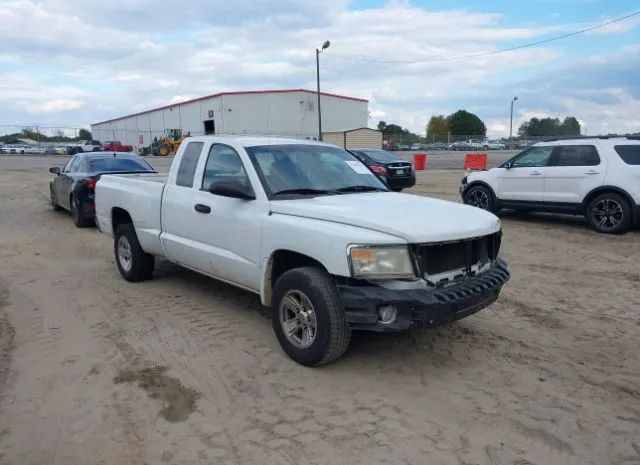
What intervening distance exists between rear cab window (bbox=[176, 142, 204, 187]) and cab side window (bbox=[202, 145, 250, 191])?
227mm

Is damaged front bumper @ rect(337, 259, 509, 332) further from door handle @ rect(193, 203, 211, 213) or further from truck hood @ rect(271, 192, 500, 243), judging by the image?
door handle @ rect(193, 203, 211, 213)

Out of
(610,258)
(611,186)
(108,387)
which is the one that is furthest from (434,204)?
(611,186)

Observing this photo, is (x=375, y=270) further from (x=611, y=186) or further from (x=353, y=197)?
(x=611, y=186)

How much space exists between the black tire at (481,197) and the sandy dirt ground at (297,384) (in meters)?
5.36

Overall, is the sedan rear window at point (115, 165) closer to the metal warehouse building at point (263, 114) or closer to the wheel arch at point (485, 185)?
the wheel arch at point (485, 185)

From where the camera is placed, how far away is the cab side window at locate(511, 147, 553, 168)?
11000 mm

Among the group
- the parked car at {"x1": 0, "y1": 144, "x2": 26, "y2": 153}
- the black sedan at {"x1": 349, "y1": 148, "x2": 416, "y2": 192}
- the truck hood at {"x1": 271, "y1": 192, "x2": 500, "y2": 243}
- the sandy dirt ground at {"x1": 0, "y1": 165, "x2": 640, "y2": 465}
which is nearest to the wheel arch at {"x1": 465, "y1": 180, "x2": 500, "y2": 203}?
the black sedan at {"x1": 349, "y1": 148, "x2": 416, "y2": 192}

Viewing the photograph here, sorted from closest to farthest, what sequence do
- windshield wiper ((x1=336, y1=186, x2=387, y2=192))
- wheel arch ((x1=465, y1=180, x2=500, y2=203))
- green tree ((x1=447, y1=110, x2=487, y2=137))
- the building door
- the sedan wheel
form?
windshield wiper ((x1=336, y1=186, x2=387, y2=192)) → wheel arch ((x1=465, y1=180, x2=500, y2=203)) → the sedan wheel → the building door → green tree ((x1=447, y1=110, x2=487, y2=137))

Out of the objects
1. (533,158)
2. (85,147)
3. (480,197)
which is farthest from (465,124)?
(533,158)

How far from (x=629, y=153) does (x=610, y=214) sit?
1.16 m

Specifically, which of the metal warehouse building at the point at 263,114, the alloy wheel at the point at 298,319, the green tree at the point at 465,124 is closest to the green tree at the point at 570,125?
the green tree at the point at 465,124

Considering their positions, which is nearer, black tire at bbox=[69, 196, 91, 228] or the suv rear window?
the suv rear window

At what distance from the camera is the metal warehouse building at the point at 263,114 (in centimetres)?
6059

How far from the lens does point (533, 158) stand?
1129 cm
